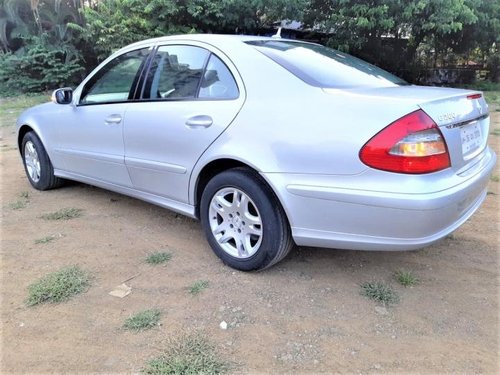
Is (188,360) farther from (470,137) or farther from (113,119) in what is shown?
(113,119)

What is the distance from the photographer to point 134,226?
3.90 meters

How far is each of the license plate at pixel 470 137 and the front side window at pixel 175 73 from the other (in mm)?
1778

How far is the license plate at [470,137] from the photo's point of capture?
260 cm

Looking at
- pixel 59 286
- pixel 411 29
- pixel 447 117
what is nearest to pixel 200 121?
pixel 59 286

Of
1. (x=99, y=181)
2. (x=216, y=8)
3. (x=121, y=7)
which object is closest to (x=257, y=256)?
(x=99, y=181)

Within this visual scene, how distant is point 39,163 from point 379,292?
3.86m

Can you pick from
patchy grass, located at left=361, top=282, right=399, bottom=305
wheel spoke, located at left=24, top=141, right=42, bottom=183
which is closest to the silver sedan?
patchy grass, located at left=361, top=282, right=399, bottom=305

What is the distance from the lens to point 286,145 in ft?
8.54

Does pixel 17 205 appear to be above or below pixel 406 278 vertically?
below

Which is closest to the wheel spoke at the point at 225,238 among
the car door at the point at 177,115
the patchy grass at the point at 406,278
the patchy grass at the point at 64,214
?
the car door at the point at 177,115

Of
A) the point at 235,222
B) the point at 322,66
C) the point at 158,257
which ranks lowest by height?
the point at 158,257

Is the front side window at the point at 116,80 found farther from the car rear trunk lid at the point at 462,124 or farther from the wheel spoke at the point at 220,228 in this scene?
the car rear trunk lid at the point at 462,124

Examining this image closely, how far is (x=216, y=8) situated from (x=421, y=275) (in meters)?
10.5

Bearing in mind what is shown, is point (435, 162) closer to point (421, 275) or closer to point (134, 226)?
point (421, 275)
